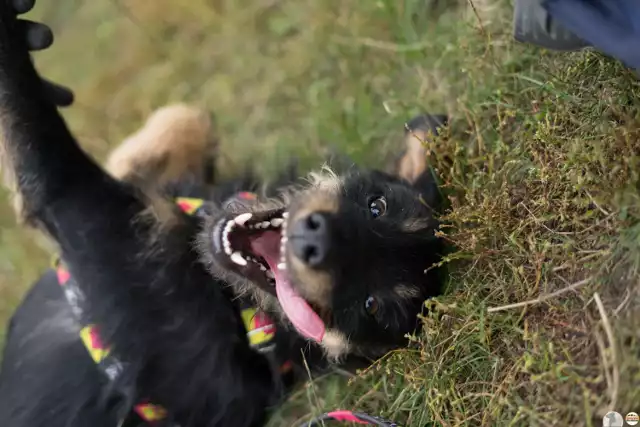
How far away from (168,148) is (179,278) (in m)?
1.11

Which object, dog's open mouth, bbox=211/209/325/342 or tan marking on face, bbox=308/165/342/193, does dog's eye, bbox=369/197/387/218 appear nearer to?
tan marking on face, bbox=308/165/342/193

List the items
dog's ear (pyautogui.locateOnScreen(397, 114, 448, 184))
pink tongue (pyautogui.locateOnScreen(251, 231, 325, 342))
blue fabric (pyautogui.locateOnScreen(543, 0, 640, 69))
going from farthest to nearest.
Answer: dog's ear (pyautogui.locateOnScreen(397, 114, 448, 184))
pink tongue (pyautogui.locateOnScreen(251, 231, 325, 342))
blue fabric (pyautogui.locateOnScreen(543, 0, 640, 69))

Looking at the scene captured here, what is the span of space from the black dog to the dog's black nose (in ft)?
0.74

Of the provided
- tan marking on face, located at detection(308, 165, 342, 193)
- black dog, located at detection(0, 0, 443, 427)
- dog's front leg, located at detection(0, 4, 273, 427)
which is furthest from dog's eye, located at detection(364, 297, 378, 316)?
dog's front leg, located at detection(0, 4, 273, 427)

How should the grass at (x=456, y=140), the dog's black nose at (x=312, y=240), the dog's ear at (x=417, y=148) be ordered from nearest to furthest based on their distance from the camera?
the grass at (x=456, y=140)
the dog's black nose at (x=312, y=240)
the dog's ear at (x=417, y=148)

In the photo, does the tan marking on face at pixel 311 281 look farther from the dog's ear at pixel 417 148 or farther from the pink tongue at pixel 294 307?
the dog's ear at pixel 417 148

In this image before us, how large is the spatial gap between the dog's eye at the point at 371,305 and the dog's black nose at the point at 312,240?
1.29 feet

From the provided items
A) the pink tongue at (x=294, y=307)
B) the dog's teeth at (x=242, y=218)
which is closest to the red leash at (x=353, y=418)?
the pink tongue at (x=294, y=307)

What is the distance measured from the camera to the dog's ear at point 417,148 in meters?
2.80

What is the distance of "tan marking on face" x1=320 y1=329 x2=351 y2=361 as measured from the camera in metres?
2.48

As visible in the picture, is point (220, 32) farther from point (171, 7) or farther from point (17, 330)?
point (17, 330)

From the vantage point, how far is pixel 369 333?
253 cm

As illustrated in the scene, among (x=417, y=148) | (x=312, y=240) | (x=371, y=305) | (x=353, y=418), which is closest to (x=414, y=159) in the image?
(x=417, y=148)

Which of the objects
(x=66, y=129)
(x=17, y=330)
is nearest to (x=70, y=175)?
(x=66, y=129)
